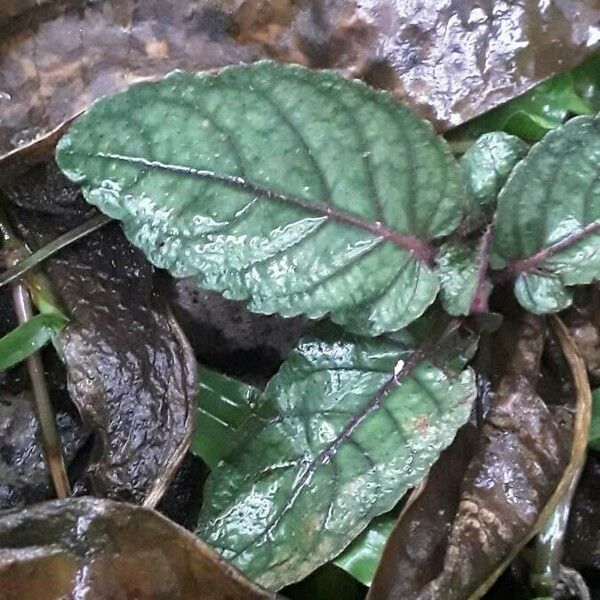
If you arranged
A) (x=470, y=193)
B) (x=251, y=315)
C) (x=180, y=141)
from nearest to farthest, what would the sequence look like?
(x=180, y=141) < (x=470, y=193) < (x=251, y=315)

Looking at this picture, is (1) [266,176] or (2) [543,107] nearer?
(1) [266,176]

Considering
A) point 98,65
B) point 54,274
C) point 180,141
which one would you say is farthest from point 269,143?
point 54,274

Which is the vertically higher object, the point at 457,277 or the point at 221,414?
the point at 457,277

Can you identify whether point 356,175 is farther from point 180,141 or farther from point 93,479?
point 93,479

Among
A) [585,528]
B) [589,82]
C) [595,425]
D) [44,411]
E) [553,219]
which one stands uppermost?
[589,82]

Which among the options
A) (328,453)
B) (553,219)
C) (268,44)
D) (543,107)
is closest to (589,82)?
(543,107)

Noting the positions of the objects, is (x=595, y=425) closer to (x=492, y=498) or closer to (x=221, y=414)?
(x=492, y=498)

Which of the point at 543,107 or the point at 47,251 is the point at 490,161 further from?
the point at 47,251
